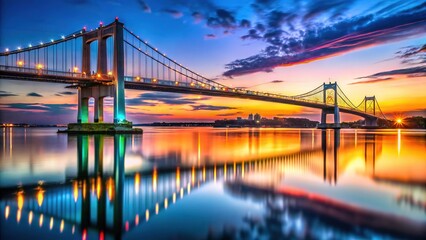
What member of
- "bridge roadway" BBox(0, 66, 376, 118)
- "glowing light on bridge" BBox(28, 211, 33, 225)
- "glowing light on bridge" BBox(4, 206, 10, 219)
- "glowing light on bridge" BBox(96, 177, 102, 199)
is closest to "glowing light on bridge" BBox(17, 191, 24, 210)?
"glowing light on bridge" BBox(4, 206, 10, 219)

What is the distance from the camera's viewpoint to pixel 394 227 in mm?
4418

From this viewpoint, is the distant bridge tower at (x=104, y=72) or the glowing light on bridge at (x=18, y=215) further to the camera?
the distant bridge tower at (x=104, y=72)

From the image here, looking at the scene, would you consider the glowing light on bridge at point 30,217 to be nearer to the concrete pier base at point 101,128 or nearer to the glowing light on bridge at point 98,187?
the glowing light on bridge at point 98,187

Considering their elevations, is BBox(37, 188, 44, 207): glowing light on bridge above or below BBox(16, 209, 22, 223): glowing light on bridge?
below

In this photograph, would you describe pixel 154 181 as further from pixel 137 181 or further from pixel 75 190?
pixel 75 190

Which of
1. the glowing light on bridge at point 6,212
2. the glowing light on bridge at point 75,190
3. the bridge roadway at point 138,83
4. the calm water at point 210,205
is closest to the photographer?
the calm water at point 210,205

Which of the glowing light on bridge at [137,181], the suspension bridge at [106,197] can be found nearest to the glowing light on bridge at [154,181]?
the suspension bridge at [106,197]

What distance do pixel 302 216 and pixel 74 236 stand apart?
3281 mm

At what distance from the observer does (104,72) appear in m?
41.5

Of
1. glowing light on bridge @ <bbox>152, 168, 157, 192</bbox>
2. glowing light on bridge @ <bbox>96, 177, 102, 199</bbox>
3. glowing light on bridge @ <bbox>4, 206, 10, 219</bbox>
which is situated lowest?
glowing light on bridge @ <bbox>152, 168, 157, 192</bbox>

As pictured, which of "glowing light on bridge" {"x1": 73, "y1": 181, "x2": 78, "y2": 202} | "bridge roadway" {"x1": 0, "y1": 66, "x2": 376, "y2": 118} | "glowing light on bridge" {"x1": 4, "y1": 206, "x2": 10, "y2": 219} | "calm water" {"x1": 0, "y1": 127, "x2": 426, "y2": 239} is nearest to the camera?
"calm water" {"x1": 0, "y1": 127, "x2": 426, "y2": 239}

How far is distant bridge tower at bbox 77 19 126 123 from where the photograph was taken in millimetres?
37719

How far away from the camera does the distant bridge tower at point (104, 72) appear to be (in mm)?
37719

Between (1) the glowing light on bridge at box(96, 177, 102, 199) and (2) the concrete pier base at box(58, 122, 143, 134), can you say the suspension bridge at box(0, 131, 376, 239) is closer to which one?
(1) the glowing light on bridge at box(96, 177, 102, 199)
